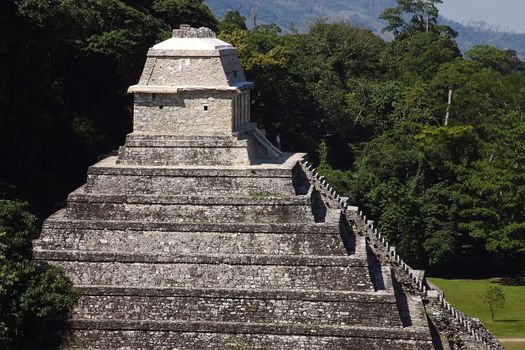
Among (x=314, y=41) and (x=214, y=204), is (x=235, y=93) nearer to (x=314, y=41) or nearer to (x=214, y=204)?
(x=214, y=204)

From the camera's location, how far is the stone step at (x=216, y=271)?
26562mm

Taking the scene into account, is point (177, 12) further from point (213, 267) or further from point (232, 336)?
point (232, 336)

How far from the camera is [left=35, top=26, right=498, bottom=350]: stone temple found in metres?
26.0

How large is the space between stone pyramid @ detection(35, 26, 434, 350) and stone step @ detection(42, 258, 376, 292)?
0.02 metres

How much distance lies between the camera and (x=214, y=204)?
27891 millimetres

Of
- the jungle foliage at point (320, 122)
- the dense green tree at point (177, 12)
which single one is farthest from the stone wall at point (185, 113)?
the dense green tree at point (177, 12)

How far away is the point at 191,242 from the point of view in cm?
2741

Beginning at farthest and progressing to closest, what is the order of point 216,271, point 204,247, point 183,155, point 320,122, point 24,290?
point 320,122, point 183,155, point 204,247, point 216,271, point 24,290

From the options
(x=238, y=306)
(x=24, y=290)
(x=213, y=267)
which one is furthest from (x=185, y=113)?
(x=24, y=290)

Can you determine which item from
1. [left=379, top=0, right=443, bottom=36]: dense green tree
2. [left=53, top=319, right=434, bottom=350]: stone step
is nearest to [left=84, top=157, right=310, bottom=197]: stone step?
[left=53, top=319, right=434, bottom=350]: stone step

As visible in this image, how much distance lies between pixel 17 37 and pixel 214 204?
29.1 feet

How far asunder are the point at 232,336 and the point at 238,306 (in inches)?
30.2

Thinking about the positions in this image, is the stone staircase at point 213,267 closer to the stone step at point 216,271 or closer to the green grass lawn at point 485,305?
the stone step at point 216,271

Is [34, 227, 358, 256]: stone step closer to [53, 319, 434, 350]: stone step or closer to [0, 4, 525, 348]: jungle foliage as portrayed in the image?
[0, 4, 525, 348]: jungle foliage
